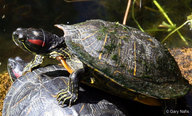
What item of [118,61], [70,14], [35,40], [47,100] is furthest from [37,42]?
[70,14]

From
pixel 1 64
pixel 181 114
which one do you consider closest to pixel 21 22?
pixel 1 64

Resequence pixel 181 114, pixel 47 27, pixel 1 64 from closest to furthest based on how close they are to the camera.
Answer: pixel 181 114
pixel 1 64
pixel 47 27

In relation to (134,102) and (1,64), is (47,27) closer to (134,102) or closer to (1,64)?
(1,64)

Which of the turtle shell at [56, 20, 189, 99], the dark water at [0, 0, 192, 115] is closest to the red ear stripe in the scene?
the turtle shell at [56, 20, 189, 99]

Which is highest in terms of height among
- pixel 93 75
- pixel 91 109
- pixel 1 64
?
pixel 93 75

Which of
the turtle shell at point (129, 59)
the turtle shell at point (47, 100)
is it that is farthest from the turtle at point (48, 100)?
the turtle shell at point (129, 59)

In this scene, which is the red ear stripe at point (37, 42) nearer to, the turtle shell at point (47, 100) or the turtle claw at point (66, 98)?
the turtle shell at point (47, 100)

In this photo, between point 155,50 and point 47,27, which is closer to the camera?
point 155,50
